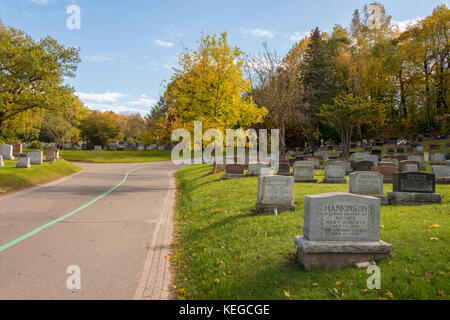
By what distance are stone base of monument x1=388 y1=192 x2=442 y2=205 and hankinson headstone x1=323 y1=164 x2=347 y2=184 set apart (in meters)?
5.45

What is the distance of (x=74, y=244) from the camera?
709 cm

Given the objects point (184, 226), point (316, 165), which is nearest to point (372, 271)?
point (184, 226)

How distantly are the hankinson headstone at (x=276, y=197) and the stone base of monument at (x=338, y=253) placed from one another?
13.5 ft

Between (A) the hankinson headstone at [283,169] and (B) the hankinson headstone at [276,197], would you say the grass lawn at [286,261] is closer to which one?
(B) the hankinson headstone at [276,197]

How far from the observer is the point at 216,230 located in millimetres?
7797

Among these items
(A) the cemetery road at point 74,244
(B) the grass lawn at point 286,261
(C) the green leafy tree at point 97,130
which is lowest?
(A) the cemetery road at point 74,244

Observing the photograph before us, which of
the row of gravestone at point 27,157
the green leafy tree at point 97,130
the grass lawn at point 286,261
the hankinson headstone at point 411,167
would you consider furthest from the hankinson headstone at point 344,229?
the green leafy tree at point 97,130

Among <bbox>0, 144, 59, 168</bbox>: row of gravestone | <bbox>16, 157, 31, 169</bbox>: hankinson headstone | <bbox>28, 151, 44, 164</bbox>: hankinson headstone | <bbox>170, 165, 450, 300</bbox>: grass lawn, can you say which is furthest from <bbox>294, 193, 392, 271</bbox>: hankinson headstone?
<bbox>28, 151, 44, 164</bbox>: hankinson headstone

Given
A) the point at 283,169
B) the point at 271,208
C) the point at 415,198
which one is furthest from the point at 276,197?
the point at 283,169

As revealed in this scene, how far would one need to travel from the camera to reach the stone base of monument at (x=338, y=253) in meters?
4.76

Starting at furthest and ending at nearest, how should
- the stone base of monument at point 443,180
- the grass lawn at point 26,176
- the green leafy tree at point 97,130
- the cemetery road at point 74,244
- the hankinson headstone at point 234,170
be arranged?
the green leafy tree at point 97,130 < the hankinson headstone at point 234,170 < the grass lawn at point 26,176 < the stone base of monument at point 443,180 < the cemetery road at point 74,244

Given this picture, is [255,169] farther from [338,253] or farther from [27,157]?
[27,157]

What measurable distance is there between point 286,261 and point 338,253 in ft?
2.92

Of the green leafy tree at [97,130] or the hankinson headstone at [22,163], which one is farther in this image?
the green leafy tree at [97,130]
